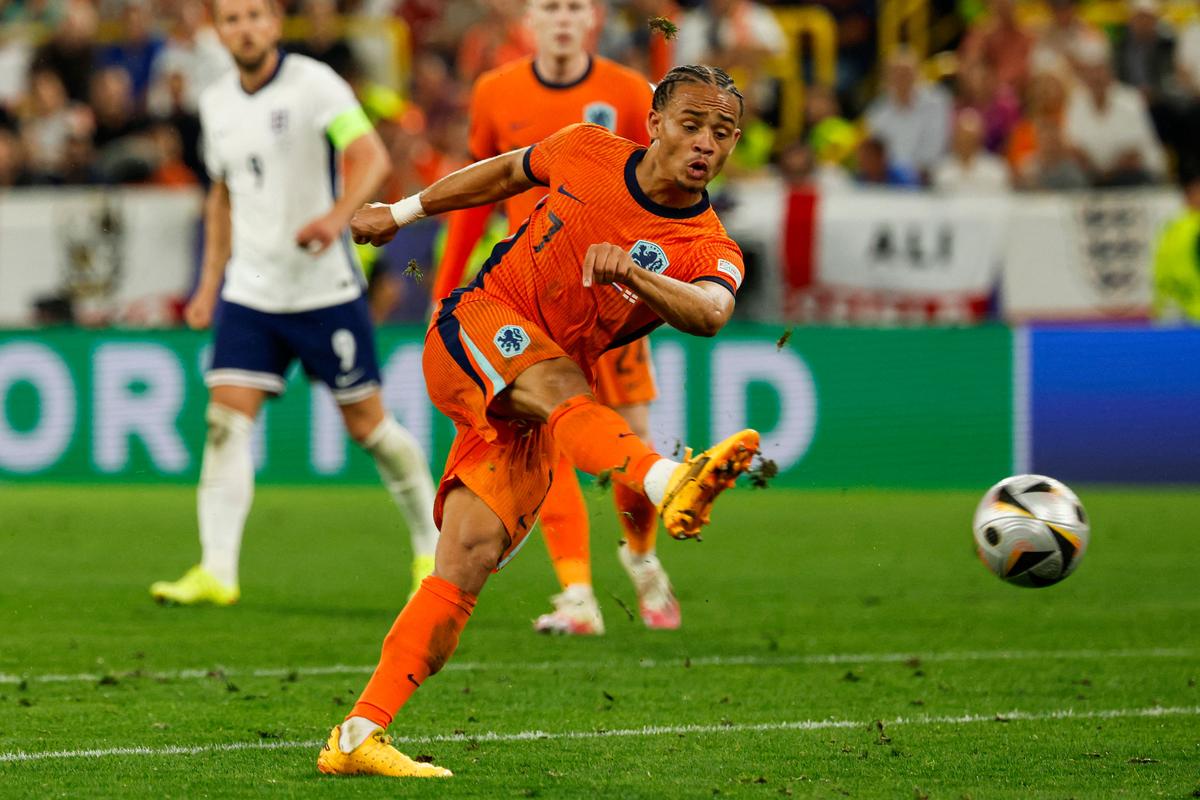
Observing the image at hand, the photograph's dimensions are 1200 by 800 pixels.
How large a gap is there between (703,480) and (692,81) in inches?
46.4

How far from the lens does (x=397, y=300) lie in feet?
52.0

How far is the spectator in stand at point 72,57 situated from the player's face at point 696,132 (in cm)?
1489

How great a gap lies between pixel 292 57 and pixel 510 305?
165 inches

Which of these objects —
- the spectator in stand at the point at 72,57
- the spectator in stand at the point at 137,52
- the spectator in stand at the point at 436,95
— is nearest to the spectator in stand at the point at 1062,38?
the spectator in stand at the point at 436,95

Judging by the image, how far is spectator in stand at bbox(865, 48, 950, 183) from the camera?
17.2 m

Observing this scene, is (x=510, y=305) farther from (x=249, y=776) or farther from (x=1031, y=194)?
(x=1031, y=194)

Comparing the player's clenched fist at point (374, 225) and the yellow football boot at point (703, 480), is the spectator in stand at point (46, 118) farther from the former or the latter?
the yellow football boot at point (703, 480)

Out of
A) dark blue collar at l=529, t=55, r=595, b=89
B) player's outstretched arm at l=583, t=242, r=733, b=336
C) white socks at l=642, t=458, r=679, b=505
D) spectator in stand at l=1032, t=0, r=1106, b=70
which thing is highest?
spectator in stand at l=1032, t=0, r=1106, b=70

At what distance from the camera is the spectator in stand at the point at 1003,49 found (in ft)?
58.7

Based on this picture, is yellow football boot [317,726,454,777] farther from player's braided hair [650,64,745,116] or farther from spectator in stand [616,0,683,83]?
spectator in stand [616,0,683,83]

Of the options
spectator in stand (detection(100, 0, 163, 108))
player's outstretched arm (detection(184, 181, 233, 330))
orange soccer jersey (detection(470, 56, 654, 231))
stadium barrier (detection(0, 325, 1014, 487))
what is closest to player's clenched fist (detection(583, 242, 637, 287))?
orange soccer jersey (detection(470, 56, 654, 231))

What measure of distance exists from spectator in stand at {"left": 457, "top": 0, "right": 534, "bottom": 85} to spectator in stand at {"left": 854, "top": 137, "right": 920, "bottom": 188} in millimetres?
2951

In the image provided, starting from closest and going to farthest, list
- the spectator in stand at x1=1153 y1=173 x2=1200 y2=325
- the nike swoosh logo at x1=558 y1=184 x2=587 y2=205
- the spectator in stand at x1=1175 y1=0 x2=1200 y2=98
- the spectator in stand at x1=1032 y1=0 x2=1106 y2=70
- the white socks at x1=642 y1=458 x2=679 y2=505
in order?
the white socks at x1=642 y1=458 x2=679 y2=505
the nike swoosh logo at x1=558 y1=184 x2=587 y2=205
the spectator in stand at x1=1153 y1=173 x2=1200 y2=325
the spectator in stand at x1=1032 y1=0 x2=1106 y2=70
the spectator in stand at x1=1175 y1=0 x2=1200 y2=98

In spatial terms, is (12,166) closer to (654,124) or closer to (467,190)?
(467,190)
